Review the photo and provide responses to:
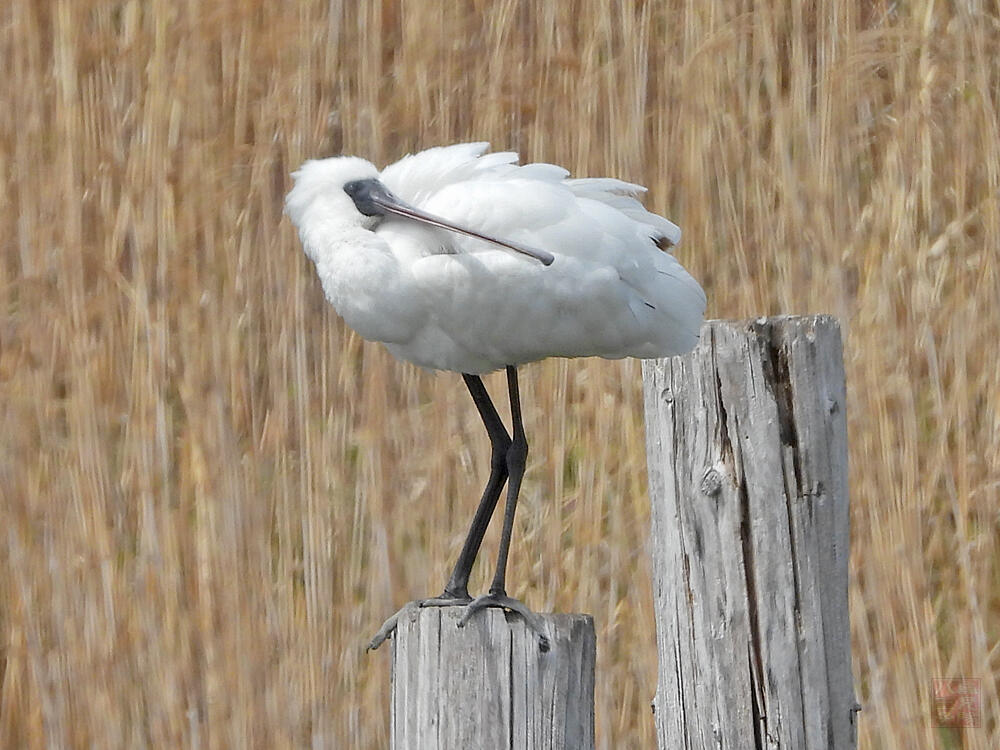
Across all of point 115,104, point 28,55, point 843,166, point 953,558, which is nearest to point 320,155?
point 115,104

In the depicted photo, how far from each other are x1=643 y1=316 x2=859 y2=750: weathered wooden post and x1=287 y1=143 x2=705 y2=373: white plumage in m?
0.15

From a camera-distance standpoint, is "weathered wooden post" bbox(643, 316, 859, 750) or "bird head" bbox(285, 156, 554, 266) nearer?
"weathered wooden post" bbox(643, 316, 859, 750)

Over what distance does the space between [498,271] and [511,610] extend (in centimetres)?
40

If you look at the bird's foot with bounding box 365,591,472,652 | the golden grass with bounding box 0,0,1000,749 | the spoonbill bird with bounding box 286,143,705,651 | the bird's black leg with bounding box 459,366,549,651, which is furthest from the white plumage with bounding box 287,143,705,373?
the golden grass with bounding box 0,0,1000,749

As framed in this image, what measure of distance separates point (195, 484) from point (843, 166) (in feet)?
4.05

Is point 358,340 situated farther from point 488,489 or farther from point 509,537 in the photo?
point 509,537

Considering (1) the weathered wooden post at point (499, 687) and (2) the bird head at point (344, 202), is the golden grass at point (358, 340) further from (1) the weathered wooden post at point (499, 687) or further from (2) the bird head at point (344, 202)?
(1) the weathered wooden post at point (499, 687)

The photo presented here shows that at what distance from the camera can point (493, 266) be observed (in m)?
1.87

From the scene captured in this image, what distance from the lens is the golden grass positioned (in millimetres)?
2607

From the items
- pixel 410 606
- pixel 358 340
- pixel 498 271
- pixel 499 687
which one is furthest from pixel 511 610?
pixel 358 340

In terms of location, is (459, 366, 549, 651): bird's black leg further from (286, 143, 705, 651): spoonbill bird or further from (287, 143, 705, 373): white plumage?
(287, 143, 705, 373): white plumage

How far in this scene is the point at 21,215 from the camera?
9.11 ft

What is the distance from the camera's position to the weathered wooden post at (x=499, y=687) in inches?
64.0

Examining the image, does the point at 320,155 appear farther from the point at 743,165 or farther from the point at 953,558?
the point at 953,558
